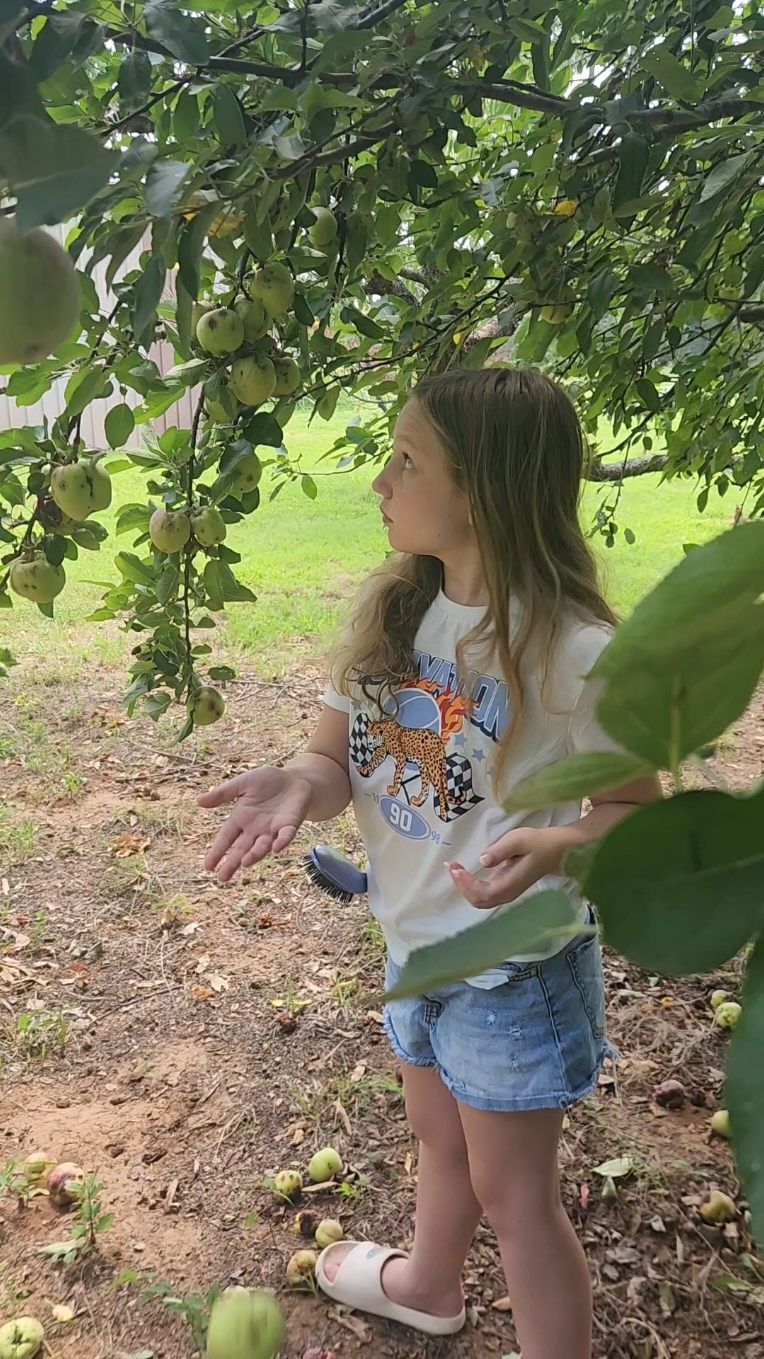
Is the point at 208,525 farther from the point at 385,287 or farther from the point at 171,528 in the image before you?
the point at 385,287

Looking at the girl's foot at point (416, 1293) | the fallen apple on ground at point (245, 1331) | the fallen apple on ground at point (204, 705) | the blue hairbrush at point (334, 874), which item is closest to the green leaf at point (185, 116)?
the fallen apple on ground at point (204, 705)

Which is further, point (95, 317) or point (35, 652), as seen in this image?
point (35, 652)

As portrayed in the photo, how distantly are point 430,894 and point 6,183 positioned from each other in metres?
1.27

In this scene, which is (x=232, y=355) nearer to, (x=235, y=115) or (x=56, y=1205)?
(x=235, y=115)

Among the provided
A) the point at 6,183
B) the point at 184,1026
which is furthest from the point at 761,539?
the point at 184,1026

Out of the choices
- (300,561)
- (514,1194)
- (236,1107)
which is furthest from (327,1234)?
(300,561)

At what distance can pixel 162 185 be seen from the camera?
24.1 inches

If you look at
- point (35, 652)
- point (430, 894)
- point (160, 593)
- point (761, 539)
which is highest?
point (761, 539)

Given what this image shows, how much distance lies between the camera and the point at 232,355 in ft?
3.82

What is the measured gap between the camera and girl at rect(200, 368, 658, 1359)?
1445 mm

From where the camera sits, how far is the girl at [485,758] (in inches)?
56.9

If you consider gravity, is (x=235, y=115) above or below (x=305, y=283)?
above

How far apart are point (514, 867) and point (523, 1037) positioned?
540 mm

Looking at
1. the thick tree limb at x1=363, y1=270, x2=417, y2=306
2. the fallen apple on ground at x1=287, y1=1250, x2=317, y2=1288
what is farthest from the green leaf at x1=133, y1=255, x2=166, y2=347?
the fallen apple on ground at x1=287, y1=1250, x2=317, y2=1288
